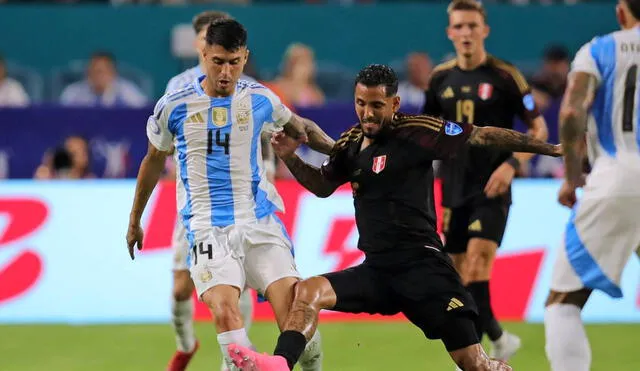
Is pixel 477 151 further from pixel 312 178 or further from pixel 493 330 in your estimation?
pixel 312 178

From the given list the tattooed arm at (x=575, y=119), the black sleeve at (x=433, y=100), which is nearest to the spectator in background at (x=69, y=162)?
the black sleeve at (x=433, y=100)

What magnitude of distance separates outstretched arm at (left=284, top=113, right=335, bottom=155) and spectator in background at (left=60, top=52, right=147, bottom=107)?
21.7ft

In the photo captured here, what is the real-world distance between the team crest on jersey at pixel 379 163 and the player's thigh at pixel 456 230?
2214mm

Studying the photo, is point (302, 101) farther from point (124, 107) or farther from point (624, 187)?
point (624, 187)

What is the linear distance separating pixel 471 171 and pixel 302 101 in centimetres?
520

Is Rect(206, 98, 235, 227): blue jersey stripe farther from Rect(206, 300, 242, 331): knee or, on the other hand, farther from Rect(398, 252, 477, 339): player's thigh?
Rect(398, 252, 477, 339): player's thigh

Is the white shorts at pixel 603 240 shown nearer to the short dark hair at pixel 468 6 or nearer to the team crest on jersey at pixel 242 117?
the team crest on jersey at pixel 242 117

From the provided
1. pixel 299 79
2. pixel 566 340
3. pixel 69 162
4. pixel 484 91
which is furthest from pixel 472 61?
pixel 299 79

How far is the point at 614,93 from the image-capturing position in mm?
6426

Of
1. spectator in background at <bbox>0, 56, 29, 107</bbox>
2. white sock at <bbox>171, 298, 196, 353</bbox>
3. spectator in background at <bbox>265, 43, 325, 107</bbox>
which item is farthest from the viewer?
spectator in background at <bbox>0, 56, 29, 107</bbox>

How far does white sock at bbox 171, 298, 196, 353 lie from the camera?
27.6 feet

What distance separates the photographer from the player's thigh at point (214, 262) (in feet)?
22.1

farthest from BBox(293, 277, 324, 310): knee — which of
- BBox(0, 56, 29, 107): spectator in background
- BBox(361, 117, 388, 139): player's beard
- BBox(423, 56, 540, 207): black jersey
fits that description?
BBox(0, 56, 29, 107): spectator in background

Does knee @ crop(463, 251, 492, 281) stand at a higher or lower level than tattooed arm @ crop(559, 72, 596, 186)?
lower
